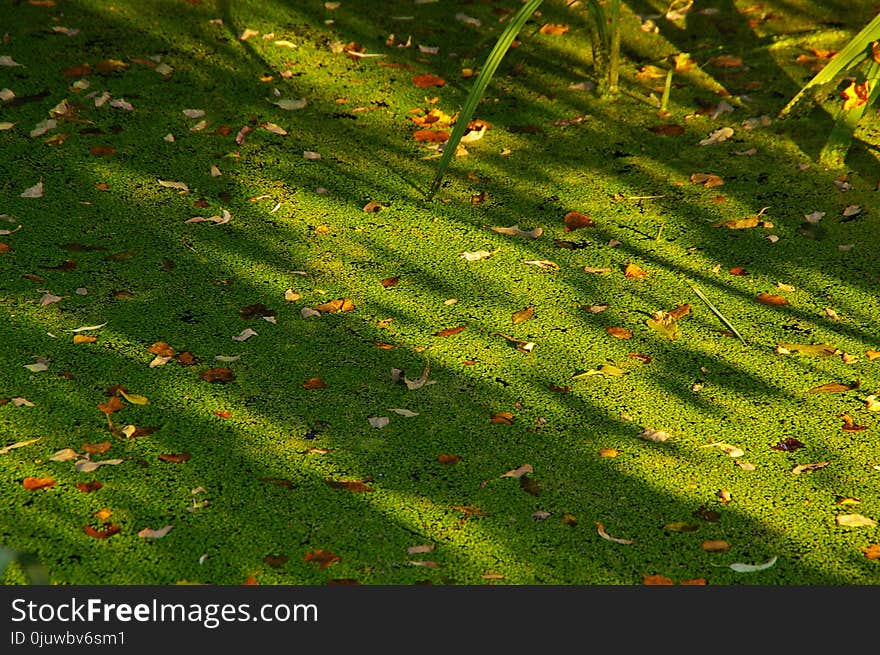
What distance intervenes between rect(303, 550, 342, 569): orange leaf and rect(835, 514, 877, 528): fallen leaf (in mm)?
1138

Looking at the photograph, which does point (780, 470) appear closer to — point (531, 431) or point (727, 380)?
point (727, 380)

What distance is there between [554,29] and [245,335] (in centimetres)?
263

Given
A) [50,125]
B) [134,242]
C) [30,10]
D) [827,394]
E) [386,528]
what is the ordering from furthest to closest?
[30,10], [50,125], [134,242], [827,394], [386,528]

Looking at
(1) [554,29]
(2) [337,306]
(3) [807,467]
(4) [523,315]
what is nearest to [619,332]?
(4) [523,315]

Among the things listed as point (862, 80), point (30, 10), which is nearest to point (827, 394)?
point (862, 80)

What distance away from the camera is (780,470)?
2.53 metres

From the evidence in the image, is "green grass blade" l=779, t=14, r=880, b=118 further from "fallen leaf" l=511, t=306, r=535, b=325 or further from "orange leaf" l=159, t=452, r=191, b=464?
"orange leaf" l=159, t=452, r=191, b=464

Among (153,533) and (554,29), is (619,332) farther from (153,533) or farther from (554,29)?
(554,29)

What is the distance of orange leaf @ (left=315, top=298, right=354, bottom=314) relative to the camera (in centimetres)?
307

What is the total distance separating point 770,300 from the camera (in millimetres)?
3180

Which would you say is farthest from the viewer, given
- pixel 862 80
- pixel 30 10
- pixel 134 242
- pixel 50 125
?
pixel 30 10

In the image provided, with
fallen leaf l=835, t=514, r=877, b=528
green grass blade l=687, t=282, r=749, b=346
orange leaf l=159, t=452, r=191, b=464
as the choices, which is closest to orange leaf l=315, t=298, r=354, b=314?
orange leaf l=159, t=452, r=191, b=464

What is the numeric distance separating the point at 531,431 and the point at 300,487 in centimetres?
60

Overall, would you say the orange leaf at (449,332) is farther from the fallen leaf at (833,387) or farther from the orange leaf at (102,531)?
the orange leaf at (102,531)
